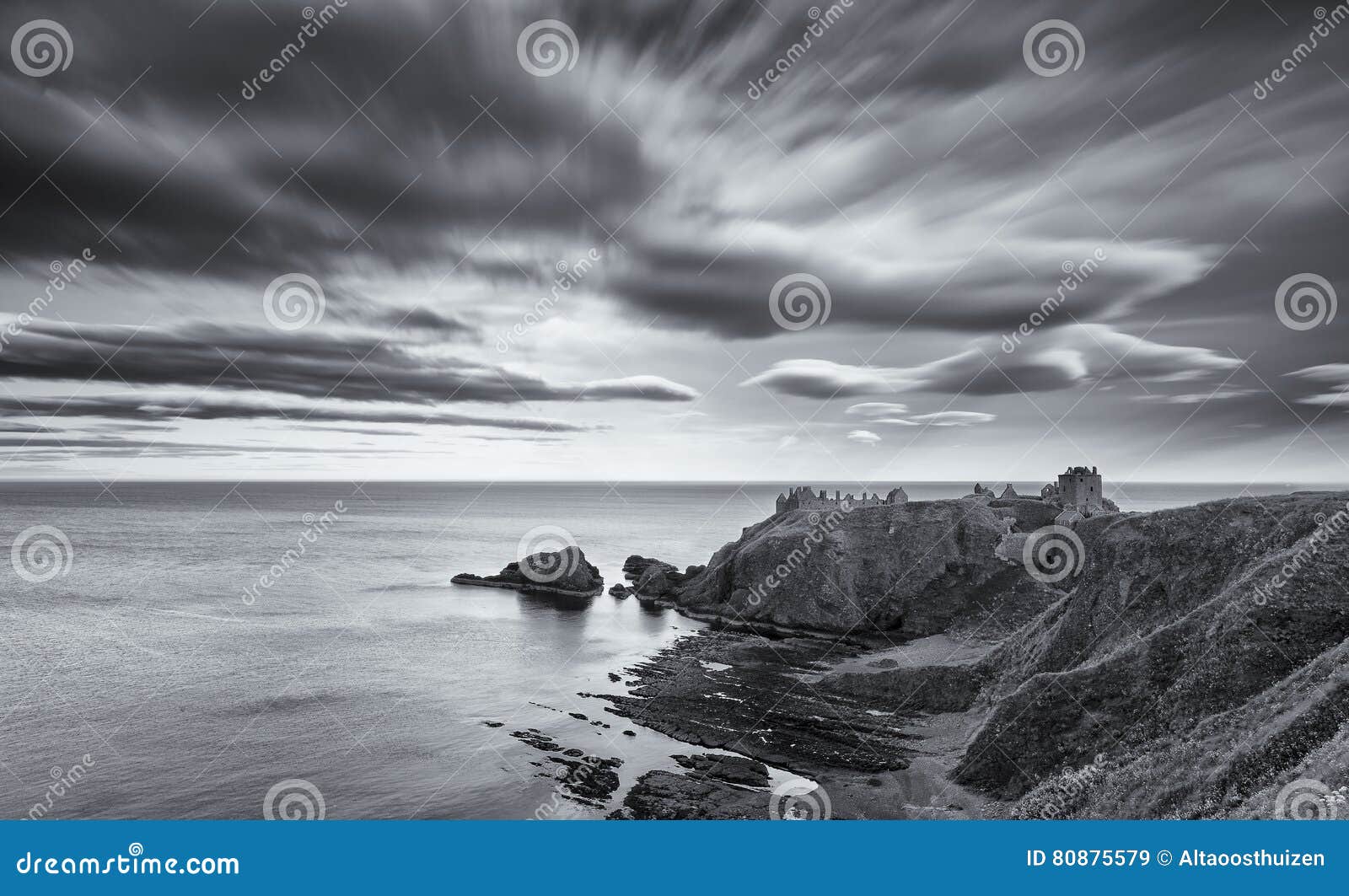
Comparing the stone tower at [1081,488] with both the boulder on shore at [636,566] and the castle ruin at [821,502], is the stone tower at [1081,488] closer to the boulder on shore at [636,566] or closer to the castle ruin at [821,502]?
the castle ruin at [821,502]

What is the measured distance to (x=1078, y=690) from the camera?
30.0m

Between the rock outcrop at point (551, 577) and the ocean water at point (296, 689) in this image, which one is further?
the rock outcrop at point (551, 577)

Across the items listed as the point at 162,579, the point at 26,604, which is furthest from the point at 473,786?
the point at 162,579

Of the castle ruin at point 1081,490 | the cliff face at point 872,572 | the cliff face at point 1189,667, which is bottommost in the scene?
the cliff face at point 1189,667

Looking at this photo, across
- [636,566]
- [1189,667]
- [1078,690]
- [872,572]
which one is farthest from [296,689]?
[636,566]

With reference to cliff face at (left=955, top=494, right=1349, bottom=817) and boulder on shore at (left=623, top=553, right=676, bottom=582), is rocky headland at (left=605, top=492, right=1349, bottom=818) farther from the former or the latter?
boulder on shore at (left=623, top=553, right=676, bottom=582)

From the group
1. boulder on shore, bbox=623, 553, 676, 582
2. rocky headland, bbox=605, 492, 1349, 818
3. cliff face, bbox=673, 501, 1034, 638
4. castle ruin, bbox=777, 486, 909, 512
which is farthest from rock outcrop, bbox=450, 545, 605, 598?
rocky headland, bbox=605, 492, 1349, 818

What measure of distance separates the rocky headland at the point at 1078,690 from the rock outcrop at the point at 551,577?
108 ft

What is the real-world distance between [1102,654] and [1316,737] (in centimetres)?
1566

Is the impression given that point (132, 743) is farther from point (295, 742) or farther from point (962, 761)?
point (962, 761)

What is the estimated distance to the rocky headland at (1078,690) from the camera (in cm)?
2242

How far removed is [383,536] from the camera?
17488 centimetres

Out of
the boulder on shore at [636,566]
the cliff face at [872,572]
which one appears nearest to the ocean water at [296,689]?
the cliff face at [872,572]

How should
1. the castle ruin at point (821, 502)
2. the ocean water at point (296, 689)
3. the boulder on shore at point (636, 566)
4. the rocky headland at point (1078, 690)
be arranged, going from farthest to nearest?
the boulder on shore at point (636, 566)
the castle ruin at point (821, 502)
the ocean water at point (296, 689)
the rocky headland at point (1078, 690)
